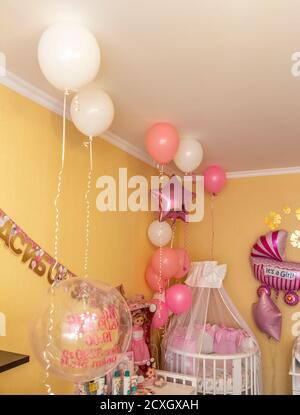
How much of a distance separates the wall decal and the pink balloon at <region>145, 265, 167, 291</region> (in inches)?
40.7

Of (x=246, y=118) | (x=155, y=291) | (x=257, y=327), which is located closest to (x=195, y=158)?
(x=246, y=118)

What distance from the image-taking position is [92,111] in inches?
76.7

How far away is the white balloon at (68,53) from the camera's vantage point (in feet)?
4.89

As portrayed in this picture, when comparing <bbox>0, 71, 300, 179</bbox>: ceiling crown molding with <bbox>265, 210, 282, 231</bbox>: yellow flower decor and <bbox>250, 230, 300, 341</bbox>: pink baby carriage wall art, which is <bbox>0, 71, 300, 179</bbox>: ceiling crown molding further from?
<bbox>250, 230, 300, 341</bbox>: pink baby carriage wall art

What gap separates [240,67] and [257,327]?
2.78 metres

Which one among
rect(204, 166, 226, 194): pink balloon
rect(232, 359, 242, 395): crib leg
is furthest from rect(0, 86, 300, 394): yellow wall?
rect(232, 359, 242, 395): crib leg

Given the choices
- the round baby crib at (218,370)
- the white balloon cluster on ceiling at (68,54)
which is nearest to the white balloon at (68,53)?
the white balloon cluster on ceiling at (68,54)

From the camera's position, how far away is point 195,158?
111 inches

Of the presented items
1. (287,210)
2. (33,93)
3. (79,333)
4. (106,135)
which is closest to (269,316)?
(287,210)

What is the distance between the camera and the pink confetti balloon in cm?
361

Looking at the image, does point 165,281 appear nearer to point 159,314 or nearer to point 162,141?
point 159,314

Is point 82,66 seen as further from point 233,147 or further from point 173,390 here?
point 173,390

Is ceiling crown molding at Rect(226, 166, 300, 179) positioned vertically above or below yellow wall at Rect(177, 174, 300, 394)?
above

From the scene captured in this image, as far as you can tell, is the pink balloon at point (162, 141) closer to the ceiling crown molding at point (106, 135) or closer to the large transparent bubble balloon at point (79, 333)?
the ceiling crown molding at point (106, 135)
